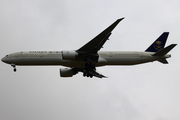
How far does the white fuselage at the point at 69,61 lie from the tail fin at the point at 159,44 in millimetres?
2317

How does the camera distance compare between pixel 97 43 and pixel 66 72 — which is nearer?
pixel 97 43

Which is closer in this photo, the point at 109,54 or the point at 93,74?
the point at 109,54

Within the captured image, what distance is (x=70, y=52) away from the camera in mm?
38219

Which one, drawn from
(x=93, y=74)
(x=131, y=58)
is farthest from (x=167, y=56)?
(x=93, y=74)

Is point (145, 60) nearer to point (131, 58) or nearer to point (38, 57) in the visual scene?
point (131, 58)

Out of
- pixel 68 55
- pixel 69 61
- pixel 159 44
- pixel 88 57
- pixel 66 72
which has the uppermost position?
pixel 159 44

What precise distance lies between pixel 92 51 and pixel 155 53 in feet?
30.5

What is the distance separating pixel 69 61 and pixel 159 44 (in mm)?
14493

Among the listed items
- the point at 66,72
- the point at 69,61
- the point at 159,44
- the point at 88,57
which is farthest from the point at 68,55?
the point at 159,44

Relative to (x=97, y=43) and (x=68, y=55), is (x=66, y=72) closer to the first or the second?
(x=68, y=55)

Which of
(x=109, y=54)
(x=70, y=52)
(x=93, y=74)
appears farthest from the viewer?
(x=93, y=74)

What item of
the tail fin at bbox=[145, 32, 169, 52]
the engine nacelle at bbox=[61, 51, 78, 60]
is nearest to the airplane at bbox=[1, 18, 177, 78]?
the engine nacelle at bbox=[61, 51, 78, 60]

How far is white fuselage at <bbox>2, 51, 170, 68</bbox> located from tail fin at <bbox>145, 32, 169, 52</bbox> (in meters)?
2.32

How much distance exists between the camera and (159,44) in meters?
45.4
